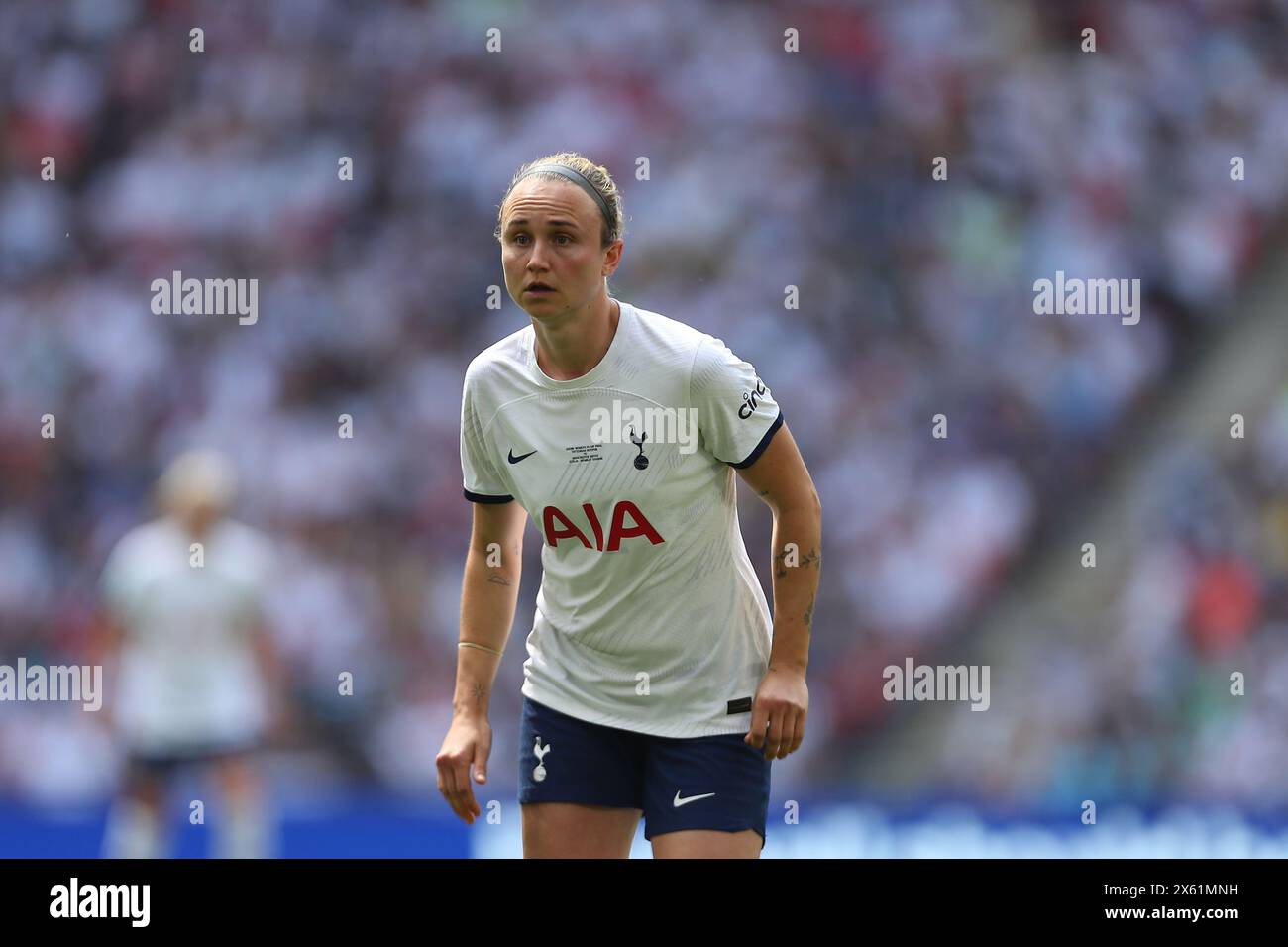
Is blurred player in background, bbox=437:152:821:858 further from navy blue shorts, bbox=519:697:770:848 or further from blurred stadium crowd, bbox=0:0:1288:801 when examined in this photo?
blurred stadium crowd, bbox=0:0:1288:801

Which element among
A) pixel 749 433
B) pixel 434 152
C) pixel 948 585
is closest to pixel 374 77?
pixel 434 152

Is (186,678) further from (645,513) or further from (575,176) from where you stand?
(575,176)

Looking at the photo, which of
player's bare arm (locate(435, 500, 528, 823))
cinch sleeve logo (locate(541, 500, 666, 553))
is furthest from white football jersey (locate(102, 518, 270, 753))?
cinch sleeve logo (locate(541, 500, 666, 553))

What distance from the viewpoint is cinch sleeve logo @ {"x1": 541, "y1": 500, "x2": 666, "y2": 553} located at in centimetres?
321

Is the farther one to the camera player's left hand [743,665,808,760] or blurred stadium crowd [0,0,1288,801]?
blurred stadium crowd [0,0,1288,801]

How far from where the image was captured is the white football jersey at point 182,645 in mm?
6363

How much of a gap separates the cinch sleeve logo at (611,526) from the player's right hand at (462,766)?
17.6 inches

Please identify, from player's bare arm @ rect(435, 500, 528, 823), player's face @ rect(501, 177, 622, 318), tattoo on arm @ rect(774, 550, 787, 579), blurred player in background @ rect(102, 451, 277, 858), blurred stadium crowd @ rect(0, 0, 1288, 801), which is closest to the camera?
player's face @ rect(501, 177, 622, 318)

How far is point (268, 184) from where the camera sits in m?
7.89

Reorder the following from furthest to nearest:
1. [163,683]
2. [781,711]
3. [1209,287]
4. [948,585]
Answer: [1209,287] → [948,585] → [163,683] → [781,711]

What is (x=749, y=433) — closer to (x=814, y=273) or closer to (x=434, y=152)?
(x=814, y=273)

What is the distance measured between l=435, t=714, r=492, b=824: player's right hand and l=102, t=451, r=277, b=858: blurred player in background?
3437mm

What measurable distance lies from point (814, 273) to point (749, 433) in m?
4.64

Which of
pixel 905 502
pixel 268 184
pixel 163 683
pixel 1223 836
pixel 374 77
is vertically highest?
pixel 374 77
